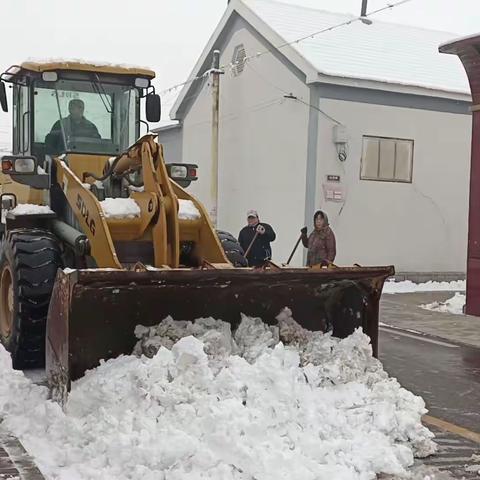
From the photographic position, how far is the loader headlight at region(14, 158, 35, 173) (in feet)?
21.8

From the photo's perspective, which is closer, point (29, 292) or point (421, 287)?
point (29, 292)

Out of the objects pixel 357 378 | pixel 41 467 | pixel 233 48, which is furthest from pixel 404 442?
pixel 233 48

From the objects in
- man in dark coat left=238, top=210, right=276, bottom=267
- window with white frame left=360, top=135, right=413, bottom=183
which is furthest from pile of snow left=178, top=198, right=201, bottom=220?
window with white frame left=360, top=135, right=413, bottom=183

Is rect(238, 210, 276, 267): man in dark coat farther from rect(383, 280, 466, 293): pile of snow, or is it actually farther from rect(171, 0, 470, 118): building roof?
rect(171, 0, 470, 118): building roof

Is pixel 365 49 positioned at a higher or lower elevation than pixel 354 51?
higher

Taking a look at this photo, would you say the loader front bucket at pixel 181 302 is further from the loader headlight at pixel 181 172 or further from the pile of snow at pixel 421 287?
the pile of snow at pixel 421 287

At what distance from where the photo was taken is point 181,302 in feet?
17.3

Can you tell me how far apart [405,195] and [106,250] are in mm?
11190

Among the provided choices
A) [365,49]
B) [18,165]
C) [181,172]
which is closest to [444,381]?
[181,172]

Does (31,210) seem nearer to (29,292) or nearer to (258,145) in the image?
(29,292)

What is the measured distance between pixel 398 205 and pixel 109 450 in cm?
1237

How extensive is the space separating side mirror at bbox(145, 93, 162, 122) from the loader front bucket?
3.01 m

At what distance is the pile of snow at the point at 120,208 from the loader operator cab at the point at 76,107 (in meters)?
1.20

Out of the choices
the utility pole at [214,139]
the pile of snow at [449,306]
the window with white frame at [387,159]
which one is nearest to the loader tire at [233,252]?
the pile of snow at [449,306]
